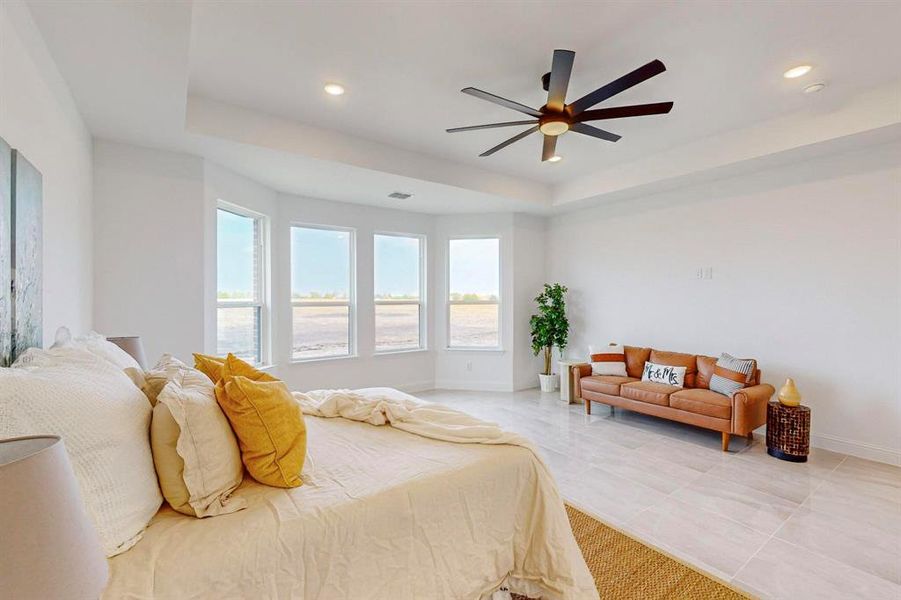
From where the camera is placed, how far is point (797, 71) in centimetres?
278

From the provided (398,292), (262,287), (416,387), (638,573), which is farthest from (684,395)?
(262,287)

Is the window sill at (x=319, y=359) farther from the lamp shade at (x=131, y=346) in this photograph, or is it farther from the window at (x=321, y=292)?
the lamp shade at (x=131, y=346)

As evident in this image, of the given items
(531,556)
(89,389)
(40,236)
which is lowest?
(531,556)

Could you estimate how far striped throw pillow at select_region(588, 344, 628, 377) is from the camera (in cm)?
489

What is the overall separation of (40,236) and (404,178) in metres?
2.95

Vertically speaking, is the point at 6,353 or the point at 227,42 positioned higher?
the point at 227,42

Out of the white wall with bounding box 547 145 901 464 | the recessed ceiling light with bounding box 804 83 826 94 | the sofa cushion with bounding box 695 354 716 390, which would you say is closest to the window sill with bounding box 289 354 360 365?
the white wall with bounding box 547 145 901 464

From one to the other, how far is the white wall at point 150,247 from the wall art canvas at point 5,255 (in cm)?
193

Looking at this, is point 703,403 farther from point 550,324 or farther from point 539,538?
point 539,538

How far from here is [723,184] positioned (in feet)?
14.5

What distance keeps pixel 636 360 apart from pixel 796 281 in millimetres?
1741

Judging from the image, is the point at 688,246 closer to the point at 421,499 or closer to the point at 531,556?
the point at 531,556

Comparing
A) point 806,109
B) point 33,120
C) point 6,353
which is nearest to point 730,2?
point 806,109

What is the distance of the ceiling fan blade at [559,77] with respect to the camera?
214 cm
